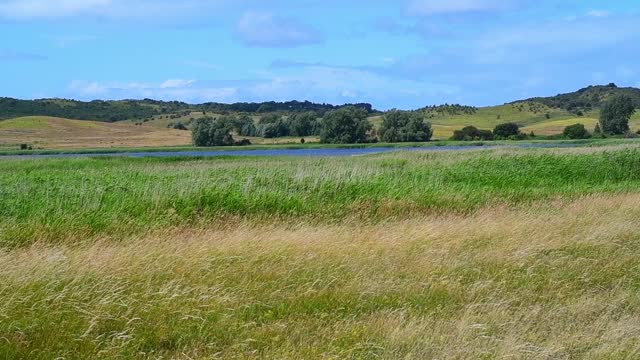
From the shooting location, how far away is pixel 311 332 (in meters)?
6.29

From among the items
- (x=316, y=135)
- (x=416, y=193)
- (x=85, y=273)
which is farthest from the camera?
(x=316, y=135)

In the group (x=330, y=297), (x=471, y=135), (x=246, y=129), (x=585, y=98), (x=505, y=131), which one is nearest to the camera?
(x=330, y=297)

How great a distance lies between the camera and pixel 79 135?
12962cm

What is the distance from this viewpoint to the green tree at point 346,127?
3912 inches

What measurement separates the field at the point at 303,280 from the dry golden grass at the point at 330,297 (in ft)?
0.07

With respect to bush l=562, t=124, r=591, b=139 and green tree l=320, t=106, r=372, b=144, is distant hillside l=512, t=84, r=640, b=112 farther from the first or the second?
green tree l=320, t=106, r=372, b=144

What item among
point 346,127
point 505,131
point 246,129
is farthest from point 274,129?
point 505,131

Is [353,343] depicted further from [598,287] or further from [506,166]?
[506,166]

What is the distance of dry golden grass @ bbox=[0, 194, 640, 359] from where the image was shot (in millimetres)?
5840

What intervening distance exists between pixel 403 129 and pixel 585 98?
10286 cm

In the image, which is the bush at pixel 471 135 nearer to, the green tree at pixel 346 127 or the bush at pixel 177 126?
the green tree at pixel 346 127

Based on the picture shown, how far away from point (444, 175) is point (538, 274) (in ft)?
46.4

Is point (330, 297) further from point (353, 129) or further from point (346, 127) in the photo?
point (353, 129)

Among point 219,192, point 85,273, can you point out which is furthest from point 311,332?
point 219,192
